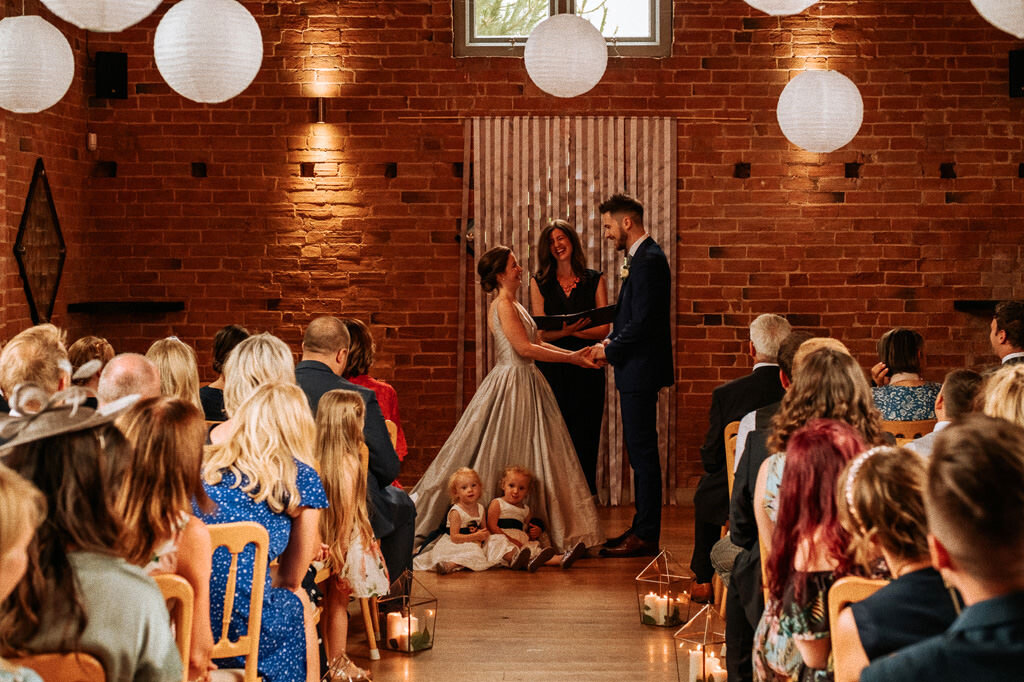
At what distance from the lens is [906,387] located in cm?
479

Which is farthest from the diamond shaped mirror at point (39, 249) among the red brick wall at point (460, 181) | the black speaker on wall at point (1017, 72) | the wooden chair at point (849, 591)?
the black speaker on wall at point (1017, 72)

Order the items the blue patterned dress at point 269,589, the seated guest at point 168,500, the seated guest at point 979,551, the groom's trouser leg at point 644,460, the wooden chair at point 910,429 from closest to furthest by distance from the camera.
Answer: the seated guest at point 979,551 → the seated guest at point 168,500 → the blue patterned dress at point 269,589 → the wooden chair at point 910,429 → the groom's trouser leg at point 644,460

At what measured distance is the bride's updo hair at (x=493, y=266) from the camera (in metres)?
→ 6.39

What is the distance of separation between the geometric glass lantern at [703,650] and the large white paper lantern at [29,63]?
3.45m

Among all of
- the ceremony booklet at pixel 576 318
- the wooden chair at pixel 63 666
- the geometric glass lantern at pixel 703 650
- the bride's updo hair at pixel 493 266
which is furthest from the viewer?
the ceremony booklet at pixel 576 318

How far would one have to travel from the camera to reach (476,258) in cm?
742

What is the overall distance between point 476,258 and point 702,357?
5.25ft

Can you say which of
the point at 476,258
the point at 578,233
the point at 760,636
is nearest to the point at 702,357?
the point at 578,233

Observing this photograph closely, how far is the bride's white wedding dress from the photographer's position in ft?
20.2

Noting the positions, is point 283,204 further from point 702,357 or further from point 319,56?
point 702,357

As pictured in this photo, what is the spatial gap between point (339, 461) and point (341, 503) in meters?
0.15

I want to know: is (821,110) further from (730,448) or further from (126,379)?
(126,379)

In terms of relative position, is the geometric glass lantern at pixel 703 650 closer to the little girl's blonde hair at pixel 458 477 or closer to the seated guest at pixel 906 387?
the seated guest at pixel 906 387

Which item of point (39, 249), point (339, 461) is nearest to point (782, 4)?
point (339, 461)
